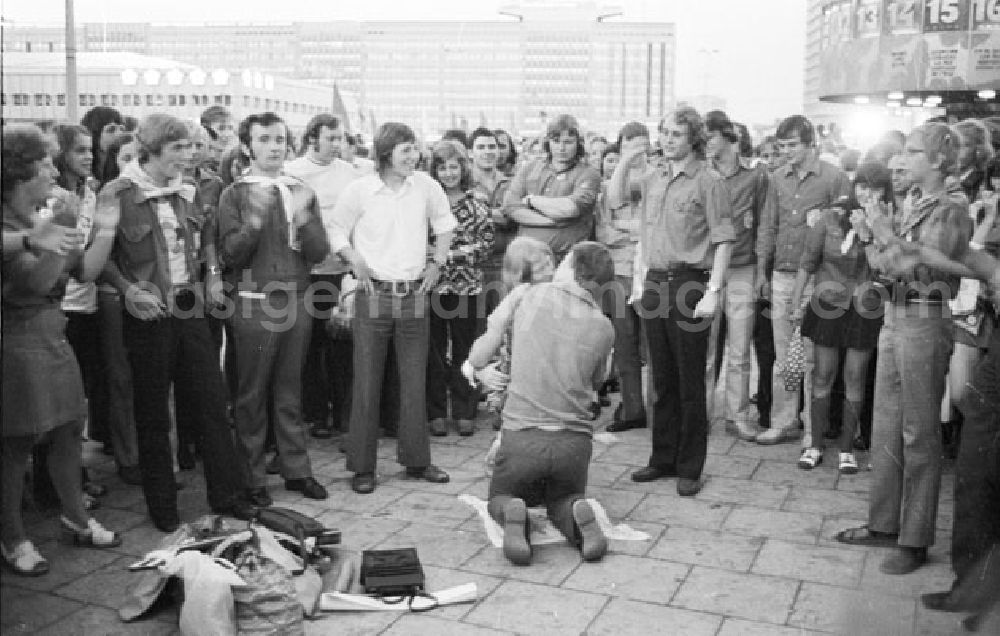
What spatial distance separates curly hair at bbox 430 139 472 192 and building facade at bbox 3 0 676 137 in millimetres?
A: 50884

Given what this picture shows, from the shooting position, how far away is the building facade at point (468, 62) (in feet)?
269

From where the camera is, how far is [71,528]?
15.2 ft

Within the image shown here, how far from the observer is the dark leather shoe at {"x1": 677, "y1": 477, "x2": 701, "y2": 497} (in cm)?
572

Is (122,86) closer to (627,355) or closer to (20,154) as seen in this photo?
(627,355)

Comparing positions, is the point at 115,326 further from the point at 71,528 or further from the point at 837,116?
the point at 837,116

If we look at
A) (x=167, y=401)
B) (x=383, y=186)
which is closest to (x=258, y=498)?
(x=167, y=401)

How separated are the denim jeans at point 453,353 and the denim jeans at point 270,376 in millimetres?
1488

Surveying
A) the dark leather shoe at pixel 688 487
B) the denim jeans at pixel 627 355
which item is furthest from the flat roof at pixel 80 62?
the denim jeans at pixel 627 355

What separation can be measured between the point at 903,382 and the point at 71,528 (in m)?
3.73

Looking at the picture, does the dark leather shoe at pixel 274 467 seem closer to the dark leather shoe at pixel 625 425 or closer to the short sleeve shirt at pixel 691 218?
the dark leather shoe at pixel 625 425

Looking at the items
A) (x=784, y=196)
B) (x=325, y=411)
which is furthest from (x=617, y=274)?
(x=325, y=411)

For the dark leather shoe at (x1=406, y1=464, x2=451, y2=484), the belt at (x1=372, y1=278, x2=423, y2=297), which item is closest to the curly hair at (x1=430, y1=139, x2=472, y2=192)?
the belt at (x1=372, y1=278, x2=423, y2=297)

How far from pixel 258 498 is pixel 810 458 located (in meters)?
3.25

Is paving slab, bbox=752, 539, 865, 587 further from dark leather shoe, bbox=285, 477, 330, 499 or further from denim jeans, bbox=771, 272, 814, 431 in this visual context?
dark leather shoe, bbox=285, 477, 330, 499
